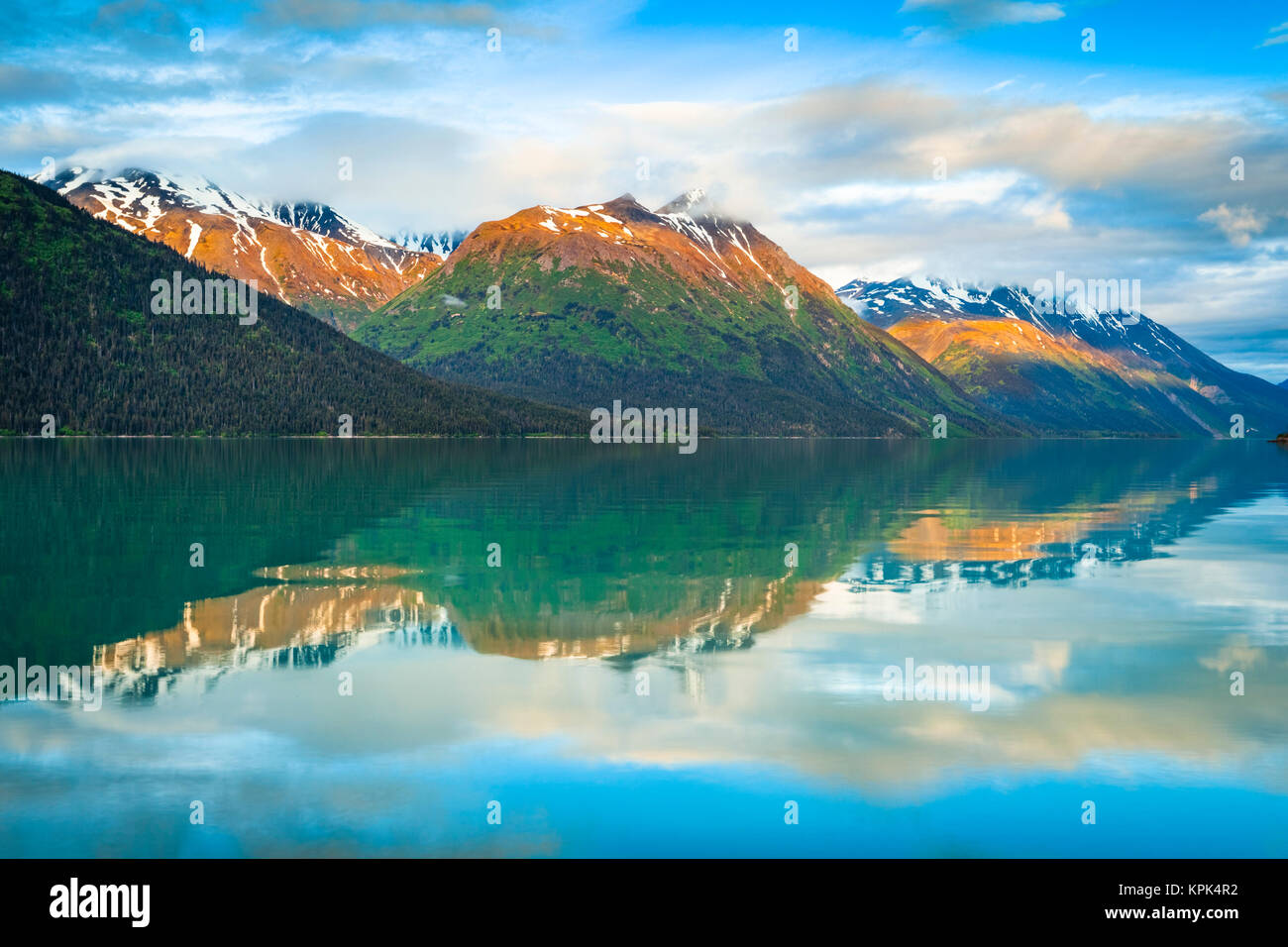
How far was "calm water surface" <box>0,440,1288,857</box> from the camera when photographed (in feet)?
59.6

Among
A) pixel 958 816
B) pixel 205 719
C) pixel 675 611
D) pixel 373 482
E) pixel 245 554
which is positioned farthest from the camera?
pixel 373 482

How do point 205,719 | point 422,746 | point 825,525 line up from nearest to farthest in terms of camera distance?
point 422,746, point 205,719, point 825,525

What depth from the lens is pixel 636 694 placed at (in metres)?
26.4

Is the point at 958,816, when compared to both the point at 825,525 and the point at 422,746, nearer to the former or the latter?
the point at 422,746

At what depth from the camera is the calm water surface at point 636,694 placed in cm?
1817
